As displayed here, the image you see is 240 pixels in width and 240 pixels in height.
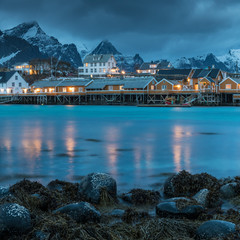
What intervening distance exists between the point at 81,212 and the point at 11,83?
10041cm

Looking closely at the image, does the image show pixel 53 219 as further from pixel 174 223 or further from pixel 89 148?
pixel 89 148

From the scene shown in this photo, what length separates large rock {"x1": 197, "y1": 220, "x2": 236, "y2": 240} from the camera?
5232mm

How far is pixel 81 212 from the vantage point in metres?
6.31

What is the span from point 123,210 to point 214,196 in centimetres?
226

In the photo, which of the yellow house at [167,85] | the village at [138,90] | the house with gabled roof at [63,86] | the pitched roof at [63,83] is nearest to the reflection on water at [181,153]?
the village at [138,90]

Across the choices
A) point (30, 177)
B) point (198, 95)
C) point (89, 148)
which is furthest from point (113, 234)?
point (198, 95)

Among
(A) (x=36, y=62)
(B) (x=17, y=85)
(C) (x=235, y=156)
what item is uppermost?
(A) (x=36, y=62)

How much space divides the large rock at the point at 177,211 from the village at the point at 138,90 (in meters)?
62.9

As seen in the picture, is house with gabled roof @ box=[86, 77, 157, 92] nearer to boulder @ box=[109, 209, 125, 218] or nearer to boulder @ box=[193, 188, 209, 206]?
boulder @ box=[193, 188, 209, 206]

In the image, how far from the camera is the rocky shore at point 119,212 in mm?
5383

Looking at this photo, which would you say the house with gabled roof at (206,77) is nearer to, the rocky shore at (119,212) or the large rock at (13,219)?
the rocky shore at (119,212)

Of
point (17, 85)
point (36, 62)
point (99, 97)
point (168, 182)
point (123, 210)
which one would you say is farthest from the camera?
point (36, 62)

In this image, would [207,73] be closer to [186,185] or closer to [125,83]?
[125,83]

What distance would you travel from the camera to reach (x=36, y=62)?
447ft
